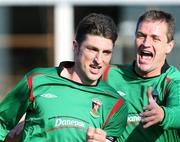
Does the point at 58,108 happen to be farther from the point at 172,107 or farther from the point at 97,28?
the point at 172,107

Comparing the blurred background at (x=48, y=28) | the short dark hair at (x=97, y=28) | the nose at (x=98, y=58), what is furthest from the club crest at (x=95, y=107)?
the blurred background at (x=48, y=28)

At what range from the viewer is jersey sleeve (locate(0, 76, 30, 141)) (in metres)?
5.23

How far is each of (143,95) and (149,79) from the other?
142 mm

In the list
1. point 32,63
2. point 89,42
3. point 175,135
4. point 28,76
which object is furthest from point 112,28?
point 32,63

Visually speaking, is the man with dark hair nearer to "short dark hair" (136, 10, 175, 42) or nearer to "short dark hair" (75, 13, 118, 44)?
"short dark hair" (75, 13, 118, 44)

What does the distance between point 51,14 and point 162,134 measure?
10545 millimetres

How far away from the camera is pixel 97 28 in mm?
5195

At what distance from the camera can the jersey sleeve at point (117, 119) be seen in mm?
5305

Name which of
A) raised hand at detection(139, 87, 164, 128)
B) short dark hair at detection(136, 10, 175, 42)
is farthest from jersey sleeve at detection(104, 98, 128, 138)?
short dark hair at detection(136, 10, 175, 42)

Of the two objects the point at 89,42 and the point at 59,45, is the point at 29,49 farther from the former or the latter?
the point at 89,42

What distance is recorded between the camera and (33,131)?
514 cm

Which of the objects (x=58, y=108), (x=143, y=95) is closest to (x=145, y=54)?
(x=143, y=95)

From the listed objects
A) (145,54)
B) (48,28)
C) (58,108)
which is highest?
(145,54)

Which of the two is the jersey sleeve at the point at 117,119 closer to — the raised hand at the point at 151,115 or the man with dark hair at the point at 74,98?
the man with dark hair at the point at 74,98
